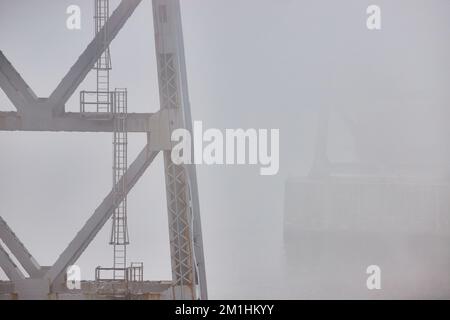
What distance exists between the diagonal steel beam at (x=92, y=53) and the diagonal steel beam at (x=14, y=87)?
0.28 metres

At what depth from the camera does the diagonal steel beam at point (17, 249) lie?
838 cm

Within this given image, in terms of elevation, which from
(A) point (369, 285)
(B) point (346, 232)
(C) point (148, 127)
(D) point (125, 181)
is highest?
(C) point (148, 127)

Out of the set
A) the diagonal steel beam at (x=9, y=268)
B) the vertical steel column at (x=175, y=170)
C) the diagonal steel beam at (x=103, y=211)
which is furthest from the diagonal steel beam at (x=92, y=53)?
the diagonal steel beam at (x=9, y=268)

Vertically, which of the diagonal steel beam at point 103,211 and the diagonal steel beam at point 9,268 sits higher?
the diagonal steel beam at point 103,211

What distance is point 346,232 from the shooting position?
10688mm

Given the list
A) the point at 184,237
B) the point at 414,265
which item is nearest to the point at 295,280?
the point at 414,265

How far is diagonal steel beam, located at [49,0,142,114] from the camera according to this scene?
26.9 ft

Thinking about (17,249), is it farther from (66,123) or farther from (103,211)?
(66,123)

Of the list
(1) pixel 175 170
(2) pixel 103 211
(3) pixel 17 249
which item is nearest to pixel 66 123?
(2) pixel 103 211

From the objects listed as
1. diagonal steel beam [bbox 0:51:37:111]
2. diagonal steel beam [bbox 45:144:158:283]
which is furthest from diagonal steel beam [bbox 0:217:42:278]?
diagonal steel beam [bbox 0:51:37:111]

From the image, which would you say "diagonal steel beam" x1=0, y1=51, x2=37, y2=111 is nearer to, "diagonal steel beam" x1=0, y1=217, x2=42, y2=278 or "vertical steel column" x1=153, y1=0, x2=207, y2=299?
"diagonal steel beam" x1=0, y1=217, x2=42, y2=278

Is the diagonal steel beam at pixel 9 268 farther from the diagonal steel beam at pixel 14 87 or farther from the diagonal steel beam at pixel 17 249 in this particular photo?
the diagonal steel beam at pixel 14 87

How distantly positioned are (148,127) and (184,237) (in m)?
1.17
